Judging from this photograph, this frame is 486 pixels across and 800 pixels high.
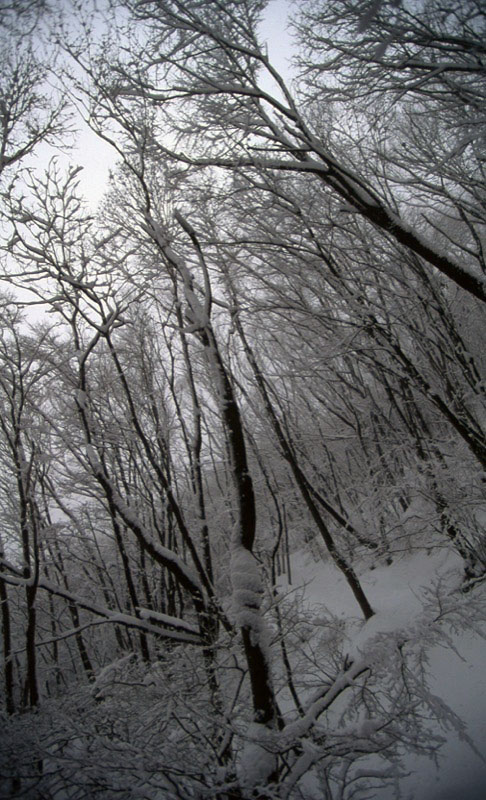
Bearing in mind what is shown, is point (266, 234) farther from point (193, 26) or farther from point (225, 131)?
point (193, 26)

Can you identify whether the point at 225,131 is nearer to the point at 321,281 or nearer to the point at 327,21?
the point at 327,21

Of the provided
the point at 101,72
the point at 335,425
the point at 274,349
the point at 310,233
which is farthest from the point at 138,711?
the point at 335,425

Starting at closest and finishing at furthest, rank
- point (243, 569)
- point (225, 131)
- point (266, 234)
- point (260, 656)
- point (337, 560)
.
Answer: point (260, 656)
point (243, 569)
point (225, 131)
point (266, 234)
point (337, 560)

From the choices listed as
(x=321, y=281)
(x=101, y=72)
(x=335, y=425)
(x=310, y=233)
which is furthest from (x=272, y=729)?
(x=335, y=425)

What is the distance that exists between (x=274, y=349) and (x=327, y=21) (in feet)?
30.6

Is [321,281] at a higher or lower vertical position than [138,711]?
higher

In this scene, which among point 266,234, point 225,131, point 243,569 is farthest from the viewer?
point 266,234

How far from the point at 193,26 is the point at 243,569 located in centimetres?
574

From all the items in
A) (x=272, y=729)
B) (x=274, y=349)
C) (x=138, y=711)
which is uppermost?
(x=274, y=349)

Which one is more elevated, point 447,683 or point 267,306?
point 267,306

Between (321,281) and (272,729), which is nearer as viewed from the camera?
(272,729)

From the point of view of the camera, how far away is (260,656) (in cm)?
352

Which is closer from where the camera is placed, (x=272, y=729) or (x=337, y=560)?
(x=272, y=729)

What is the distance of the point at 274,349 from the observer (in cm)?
1282
